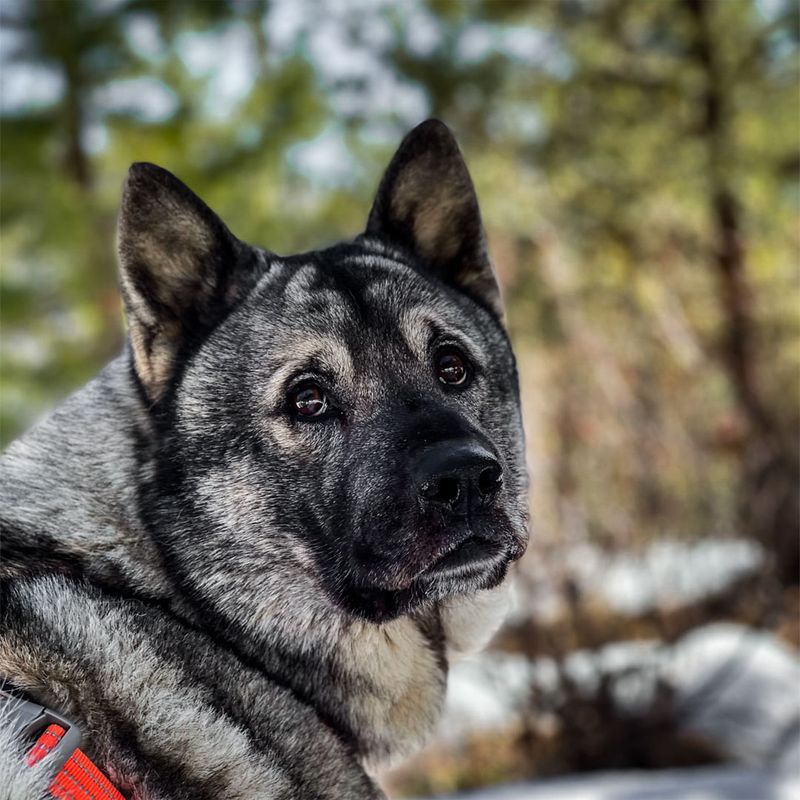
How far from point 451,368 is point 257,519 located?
26.3 inches

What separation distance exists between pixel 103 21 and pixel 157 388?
6819 millimetres

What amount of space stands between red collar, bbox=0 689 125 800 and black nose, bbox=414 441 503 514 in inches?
34.1

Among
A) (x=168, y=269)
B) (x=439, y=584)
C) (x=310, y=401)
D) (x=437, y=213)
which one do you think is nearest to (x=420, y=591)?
(x=439, y=584)

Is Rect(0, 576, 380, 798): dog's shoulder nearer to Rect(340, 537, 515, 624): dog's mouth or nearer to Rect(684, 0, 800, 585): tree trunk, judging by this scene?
Rect(340, 537, 515, 624): dog's mouth

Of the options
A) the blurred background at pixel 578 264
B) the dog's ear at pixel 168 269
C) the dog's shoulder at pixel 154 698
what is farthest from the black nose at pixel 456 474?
the blurred background at pixel 578 264

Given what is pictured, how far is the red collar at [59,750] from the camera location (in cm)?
166

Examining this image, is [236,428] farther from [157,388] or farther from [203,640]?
[203,640]

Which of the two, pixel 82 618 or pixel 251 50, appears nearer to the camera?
pixel 82 618

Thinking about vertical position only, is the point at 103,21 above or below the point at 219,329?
above

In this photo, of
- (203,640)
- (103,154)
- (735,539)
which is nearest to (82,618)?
(203,640)

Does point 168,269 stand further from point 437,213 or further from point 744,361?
point 744,361

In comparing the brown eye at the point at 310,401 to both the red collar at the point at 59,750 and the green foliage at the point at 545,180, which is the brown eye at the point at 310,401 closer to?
the red collar at the point at 59,750

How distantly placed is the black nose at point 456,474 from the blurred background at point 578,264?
3928 millimetres

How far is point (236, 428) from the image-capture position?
2.28 m
